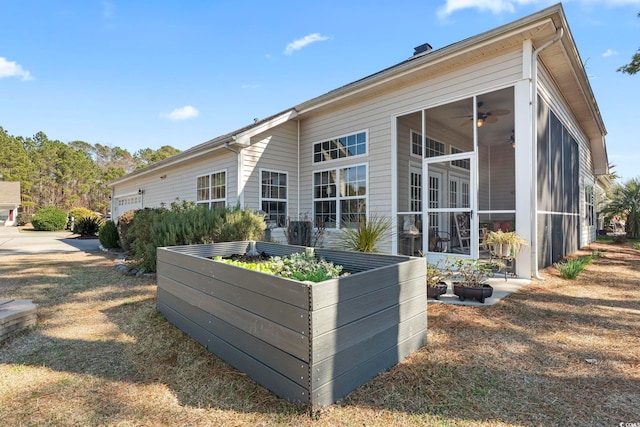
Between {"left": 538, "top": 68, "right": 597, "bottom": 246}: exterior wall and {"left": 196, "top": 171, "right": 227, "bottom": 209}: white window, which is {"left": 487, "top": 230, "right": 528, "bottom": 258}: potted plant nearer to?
{"left": 538, "top": 68, "right": 597, "bottom": 246}: exterior wall

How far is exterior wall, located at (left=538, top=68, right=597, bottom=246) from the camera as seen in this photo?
240 inches

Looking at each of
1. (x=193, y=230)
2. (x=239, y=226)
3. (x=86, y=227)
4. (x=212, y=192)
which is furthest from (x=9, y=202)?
(x=239, y=226)

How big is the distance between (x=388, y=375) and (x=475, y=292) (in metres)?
2.21

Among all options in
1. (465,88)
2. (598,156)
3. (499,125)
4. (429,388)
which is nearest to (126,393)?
(429,388)

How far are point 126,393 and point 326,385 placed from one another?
4.31 feet

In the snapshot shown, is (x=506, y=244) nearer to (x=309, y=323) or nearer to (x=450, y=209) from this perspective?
(x=450, y=209)

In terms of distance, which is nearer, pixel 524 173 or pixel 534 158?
pixel 524 173

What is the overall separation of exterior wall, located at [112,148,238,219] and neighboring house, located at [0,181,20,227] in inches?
791

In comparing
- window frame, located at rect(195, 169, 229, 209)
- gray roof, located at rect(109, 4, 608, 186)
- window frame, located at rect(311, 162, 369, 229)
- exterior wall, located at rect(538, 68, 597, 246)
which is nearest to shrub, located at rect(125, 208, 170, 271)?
window frame, located at rect(195, 169, 229, 209)

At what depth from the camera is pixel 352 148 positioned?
24.6 feet

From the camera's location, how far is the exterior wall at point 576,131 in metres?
6.10

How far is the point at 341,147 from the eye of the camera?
7.72 metres

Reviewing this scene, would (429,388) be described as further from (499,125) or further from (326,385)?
(499,125)

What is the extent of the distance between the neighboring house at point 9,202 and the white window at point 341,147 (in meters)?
33.7
